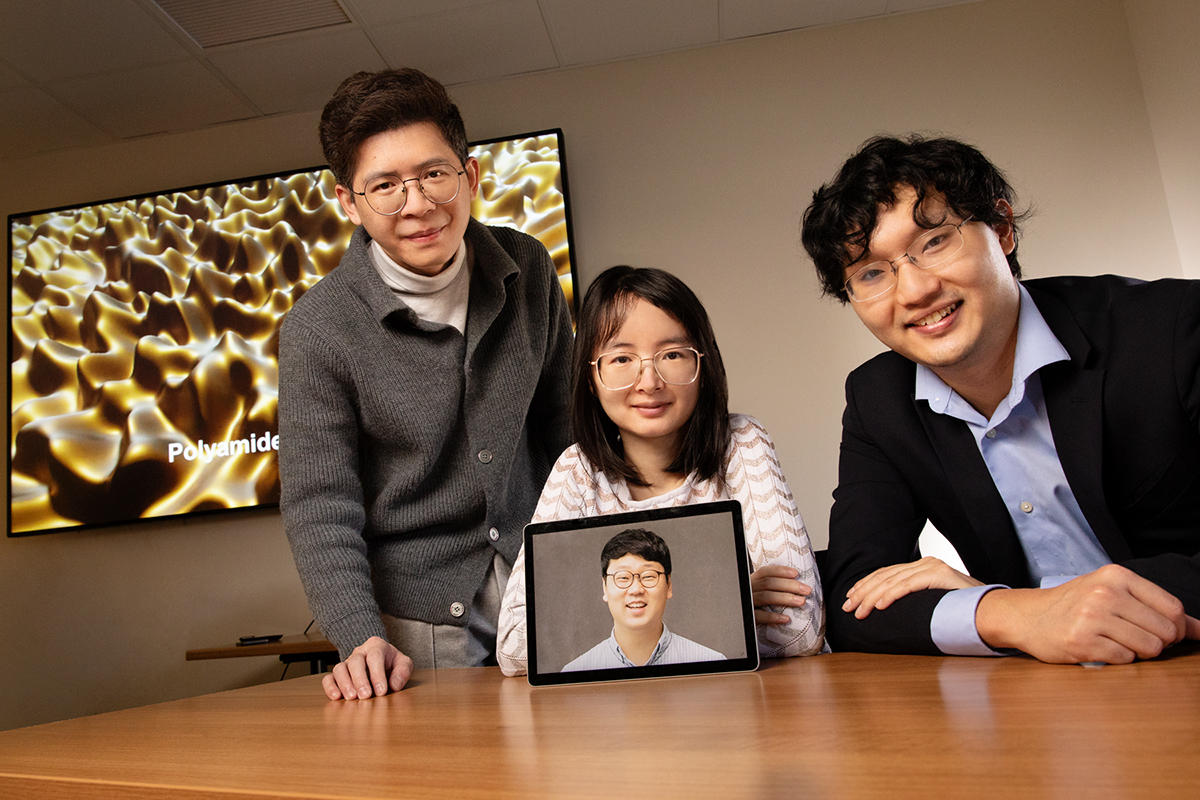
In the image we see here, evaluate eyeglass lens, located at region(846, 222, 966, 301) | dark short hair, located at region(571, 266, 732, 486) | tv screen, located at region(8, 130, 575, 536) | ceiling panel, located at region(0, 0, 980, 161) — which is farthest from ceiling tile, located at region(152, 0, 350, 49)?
eyeglass lens, located at region(846, 222, 966, 301)

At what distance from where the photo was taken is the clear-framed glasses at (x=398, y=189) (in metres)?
1.38

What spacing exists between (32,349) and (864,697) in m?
3.85

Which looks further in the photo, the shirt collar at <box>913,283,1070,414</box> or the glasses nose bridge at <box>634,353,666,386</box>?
the glasses nose bridge at <box>634,353,666,386</box>

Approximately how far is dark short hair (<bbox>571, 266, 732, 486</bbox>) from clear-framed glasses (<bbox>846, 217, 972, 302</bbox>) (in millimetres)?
248

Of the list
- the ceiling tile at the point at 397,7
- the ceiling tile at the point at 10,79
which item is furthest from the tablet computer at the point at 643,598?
the ceiling tile at the point at 10,79

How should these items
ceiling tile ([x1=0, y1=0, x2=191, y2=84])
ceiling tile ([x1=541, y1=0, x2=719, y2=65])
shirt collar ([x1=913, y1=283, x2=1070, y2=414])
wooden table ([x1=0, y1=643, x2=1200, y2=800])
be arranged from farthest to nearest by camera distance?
ceiling tile ([x1=541, y1=0, x2=719, y2=65]) < ceiling tile ([x1=0, y1=0, x2=191, y2=84]) < shirt collar ([x1=913, y1=283, x2=1070, y2=414]) < wooden table ([x1=0, y1=643, x2=1200, y2=800])

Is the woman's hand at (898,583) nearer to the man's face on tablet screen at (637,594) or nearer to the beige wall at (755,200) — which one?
the man's face on tablet screen at (637,594)

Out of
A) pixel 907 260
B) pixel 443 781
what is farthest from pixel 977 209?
pixel 443 781

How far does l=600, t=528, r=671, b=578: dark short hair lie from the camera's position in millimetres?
965

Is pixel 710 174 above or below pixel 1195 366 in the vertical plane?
above

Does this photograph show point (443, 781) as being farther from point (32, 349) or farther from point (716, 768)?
point (32, 349)

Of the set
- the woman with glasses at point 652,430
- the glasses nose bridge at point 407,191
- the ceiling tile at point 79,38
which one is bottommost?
the woman with glasses at point 652,430

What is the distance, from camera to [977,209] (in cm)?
119

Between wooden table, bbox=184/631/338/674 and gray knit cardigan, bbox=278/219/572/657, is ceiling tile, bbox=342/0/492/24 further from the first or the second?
wooden table, bbox=184/631/338/674
